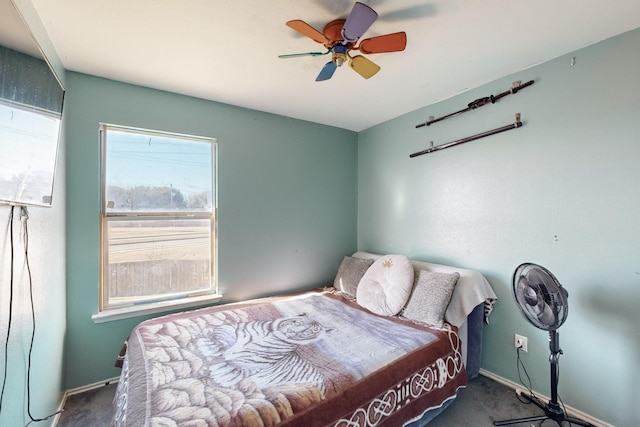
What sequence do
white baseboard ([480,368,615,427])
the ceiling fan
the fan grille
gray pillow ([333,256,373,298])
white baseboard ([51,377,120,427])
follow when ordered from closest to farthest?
the ceiling fan, the fan grille, white baseboard ([480,368,615,427]), white baseboard ([51,377,120,427]), gray pillow ([333,256,373,298])

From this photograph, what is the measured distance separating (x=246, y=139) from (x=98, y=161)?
121 centimetres

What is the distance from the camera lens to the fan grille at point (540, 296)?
151cm

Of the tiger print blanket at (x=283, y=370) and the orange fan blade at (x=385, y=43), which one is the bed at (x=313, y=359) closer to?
the tiger print blanket at (x=283, y=370)

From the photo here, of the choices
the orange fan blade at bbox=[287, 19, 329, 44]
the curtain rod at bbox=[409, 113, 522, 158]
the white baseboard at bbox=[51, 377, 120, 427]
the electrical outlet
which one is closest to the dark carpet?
the white baseboard at bbox=[51, 377, 120, 427]

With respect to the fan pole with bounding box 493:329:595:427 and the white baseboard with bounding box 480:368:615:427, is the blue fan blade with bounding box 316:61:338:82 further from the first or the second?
the white baseboard with bounding box 480:368:615:427

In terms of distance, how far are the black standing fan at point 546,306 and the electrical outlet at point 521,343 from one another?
360 millimetres

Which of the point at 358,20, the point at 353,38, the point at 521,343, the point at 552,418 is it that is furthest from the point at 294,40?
the point at 552,418

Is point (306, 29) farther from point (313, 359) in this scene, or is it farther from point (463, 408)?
point (463, 408)

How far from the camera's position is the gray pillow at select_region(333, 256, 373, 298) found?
2732 mm

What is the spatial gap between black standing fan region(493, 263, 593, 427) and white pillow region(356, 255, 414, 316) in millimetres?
772

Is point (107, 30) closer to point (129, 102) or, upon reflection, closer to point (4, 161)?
point (129, 102)

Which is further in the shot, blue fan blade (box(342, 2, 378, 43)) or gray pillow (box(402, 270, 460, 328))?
gray pillow (box(402, 270, 460, 328))

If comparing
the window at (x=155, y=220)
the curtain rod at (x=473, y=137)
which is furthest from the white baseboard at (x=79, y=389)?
the curtain rod at (x=473, y=137)

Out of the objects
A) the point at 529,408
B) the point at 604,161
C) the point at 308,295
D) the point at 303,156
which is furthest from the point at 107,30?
the point at 529,408
